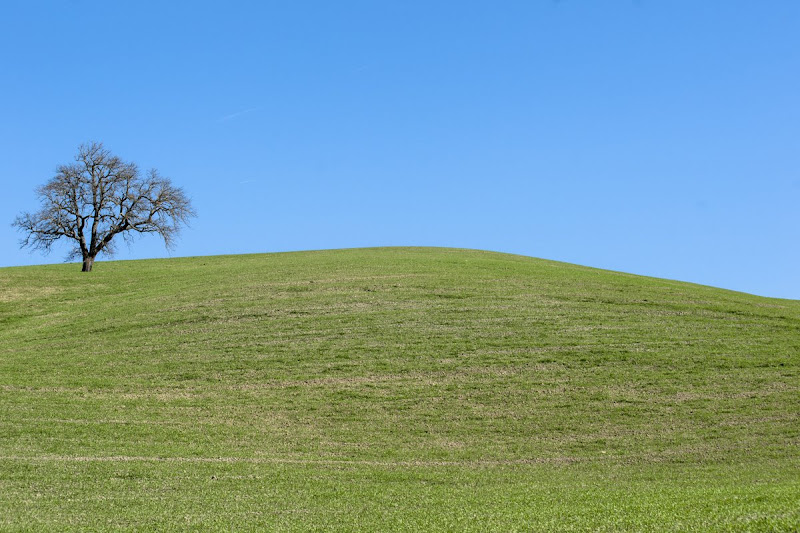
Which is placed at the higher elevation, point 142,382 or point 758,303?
point 758,303

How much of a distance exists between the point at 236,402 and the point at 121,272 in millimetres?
37568

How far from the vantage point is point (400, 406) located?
2791 centimetres

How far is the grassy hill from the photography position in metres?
16.3

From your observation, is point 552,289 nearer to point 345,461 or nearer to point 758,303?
point 758,303

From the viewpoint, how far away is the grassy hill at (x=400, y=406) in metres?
16.3

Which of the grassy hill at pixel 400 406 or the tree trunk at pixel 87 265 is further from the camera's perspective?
the tree trunk at pixel 87 265

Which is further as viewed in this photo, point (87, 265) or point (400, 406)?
point (87, 265)

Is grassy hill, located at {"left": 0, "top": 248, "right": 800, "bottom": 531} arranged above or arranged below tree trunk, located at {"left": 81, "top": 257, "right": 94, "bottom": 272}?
below

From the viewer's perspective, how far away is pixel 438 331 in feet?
122

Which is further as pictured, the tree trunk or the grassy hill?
the tree trunk

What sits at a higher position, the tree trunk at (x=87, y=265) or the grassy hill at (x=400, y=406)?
the tree trunk at (x=87, y=265)

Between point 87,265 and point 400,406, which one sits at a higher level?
point 87,265

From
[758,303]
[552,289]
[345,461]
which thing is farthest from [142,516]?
[758,303]

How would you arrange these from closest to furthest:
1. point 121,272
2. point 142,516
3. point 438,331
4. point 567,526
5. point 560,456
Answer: point 567,526 < point 142,516 < point 560,456 < point 438,331 < point 121,272
